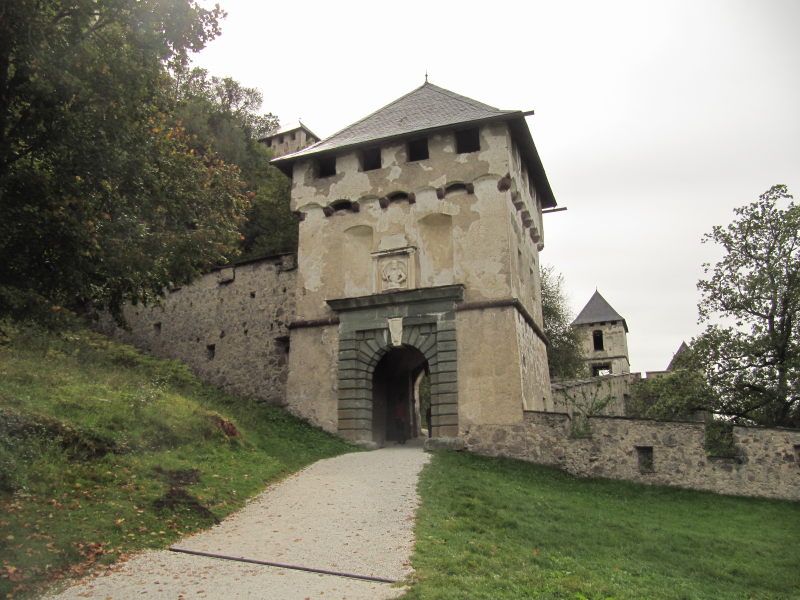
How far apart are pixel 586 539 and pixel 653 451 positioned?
621cm

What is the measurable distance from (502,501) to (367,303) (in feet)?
27.3

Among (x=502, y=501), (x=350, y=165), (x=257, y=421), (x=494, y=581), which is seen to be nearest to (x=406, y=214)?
(x=350, y=165)

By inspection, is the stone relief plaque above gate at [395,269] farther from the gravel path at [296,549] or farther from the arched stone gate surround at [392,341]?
the gravel path at [296,549]

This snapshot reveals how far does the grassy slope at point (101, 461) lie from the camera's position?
25.8 ft

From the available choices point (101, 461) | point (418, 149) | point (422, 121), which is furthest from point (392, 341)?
point (101, 461)

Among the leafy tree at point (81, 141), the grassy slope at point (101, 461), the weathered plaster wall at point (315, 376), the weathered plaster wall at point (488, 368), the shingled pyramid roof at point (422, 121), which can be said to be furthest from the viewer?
the shingled pyramid roof at point (422, 121)

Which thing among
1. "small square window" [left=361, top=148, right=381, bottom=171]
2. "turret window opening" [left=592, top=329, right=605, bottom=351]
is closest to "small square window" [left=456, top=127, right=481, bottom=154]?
"small square window" [left=361, top=148, right=381, bottom=171]

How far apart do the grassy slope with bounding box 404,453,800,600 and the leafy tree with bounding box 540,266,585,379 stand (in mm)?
20333

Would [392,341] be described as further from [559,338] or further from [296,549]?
[559,338]

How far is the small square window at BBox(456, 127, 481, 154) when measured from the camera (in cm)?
1983

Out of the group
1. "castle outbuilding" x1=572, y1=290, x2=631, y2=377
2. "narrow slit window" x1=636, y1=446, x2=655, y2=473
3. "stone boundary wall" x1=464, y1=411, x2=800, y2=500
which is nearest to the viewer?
"stone boundary wall" x1=464, y1=411, x2=800, y2=500

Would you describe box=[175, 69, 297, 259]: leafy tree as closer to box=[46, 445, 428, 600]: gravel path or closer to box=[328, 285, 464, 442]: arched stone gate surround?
box=[328, 285, 464, 442]: arched stone gate surround

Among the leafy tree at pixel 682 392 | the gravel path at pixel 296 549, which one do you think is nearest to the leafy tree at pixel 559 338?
the leafy tree at pixel 682 392

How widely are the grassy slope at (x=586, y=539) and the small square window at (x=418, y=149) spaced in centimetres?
913
